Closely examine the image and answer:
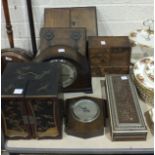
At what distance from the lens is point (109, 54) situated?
4.81 ft

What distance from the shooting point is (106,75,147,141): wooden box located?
3.90 feet

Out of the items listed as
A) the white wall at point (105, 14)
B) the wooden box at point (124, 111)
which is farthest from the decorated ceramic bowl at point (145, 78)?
the white wall at point (105, 14)

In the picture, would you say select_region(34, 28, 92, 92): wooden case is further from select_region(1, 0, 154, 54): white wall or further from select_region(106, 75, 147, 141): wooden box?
select_region(1, 0, 154, 54): white wall

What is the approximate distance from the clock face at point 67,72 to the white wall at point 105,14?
565 mm

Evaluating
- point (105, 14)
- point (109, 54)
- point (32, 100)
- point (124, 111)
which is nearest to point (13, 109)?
point (32, 100)

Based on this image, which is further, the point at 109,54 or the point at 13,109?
the point at 109,54

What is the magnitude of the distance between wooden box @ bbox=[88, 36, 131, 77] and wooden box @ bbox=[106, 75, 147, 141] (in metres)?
0.09

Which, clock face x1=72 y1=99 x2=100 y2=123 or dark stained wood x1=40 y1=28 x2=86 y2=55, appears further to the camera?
dark stained wood x1=40 y1=28 x2=86 y2=55

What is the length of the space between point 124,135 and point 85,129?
0.17 metres

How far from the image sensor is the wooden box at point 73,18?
1.66m

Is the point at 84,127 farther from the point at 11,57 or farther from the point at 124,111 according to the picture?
the point at 11,57

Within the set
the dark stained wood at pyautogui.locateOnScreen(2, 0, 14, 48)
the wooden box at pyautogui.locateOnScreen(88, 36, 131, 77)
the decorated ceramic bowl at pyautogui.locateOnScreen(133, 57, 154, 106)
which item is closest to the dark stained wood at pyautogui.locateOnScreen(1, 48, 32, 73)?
the dark stained wood at pyautogui.locateOnScreen(2, 0, 14, 48)

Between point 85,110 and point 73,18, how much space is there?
2.23 feet

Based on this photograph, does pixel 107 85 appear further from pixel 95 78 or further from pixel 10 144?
pixel 10 144
